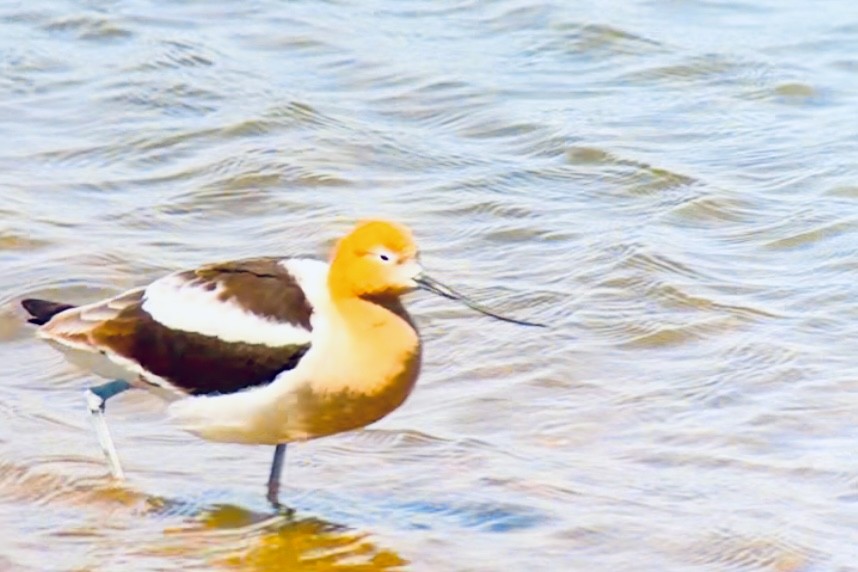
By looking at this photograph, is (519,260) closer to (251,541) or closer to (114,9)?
(251,541)

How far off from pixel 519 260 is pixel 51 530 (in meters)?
3.66

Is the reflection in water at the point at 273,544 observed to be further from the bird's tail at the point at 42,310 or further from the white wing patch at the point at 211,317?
the bird's tail at the point at 42,310

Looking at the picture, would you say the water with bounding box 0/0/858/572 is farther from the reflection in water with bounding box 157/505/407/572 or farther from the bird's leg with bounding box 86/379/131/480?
the bird's leg with bounding box 86/379/131/480

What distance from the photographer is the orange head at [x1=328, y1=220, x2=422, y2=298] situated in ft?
23.5

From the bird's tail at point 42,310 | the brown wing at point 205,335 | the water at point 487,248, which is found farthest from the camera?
the bird's tail at point 42,310

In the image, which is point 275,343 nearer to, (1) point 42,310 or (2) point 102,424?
(2) point 102,424

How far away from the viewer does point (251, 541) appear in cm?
714

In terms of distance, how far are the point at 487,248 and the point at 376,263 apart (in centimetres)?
336

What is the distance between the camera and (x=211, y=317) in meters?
7.21

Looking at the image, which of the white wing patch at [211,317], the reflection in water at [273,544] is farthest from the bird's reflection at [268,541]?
the white wing patch at [211,317]

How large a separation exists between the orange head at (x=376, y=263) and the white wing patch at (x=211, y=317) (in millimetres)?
237

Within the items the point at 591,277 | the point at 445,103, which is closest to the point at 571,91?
the point at 445,103

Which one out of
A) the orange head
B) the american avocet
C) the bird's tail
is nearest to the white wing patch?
the american avocet

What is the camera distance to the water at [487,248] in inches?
286
